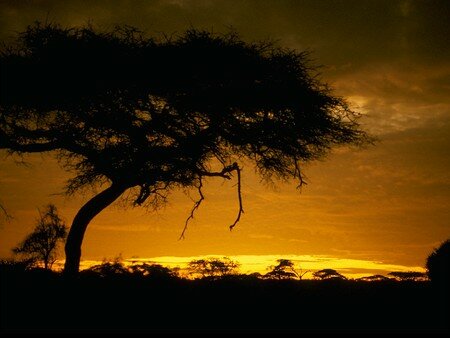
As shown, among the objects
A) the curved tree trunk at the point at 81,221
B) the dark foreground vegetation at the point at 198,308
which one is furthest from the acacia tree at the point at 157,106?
the dark foreground vegetation at the point at 198,308

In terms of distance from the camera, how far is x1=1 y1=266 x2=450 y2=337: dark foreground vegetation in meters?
8.46

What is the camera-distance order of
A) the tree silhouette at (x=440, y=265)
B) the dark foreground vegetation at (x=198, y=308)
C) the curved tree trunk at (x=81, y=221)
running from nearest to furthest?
the dark foreground vegetation at (x=198, y=308)
the tree silhouette at (x=440, y=265)
the curved tree trunk at (x=81, y=221)

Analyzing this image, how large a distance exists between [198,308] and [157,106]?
23.4 feet

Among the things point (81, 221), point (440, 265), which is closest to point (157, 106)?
point (81, 221)

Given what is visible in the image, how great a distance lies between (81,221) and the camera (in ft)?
52.4

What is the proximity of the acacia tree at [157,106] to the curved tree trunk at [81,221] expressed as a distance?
0.03 metres

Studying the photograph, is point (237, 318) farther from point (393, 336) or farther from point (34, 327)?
point (34, 327)

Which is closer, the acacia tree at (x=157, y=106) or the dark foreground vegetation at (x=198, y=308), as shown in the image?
the dark foreground vegetation at (x=198, y=308)

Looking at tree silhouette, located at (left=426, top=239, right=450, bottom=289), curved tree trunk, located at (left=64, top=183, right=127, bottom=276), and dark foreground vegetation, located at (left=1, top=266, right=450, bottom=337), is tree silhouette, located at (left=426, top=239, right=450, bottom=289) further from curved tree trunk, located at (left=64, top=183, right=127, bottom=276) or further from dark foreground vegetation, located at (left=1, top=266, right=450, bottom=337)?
curved tree trunk, located at (left=64, top=183, right=127, bottom=276)

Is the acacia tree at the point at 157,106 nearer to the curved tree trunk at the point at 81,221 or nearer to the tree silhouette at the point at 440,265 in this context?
the curved tree trunk at the point at 81,221

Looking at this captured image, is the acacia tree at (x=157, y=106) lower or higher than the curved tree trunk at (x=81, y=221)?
higher

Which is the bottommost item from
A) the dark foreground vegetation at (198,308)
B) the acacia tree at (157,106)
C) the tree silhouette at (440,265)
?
the dark foreground vegetation at (198,308)

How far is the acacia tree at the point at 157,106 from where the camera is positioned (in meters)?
14.7

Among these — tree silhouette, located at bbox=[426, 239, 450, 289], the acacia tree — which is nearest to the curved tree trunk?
the acacia tree
